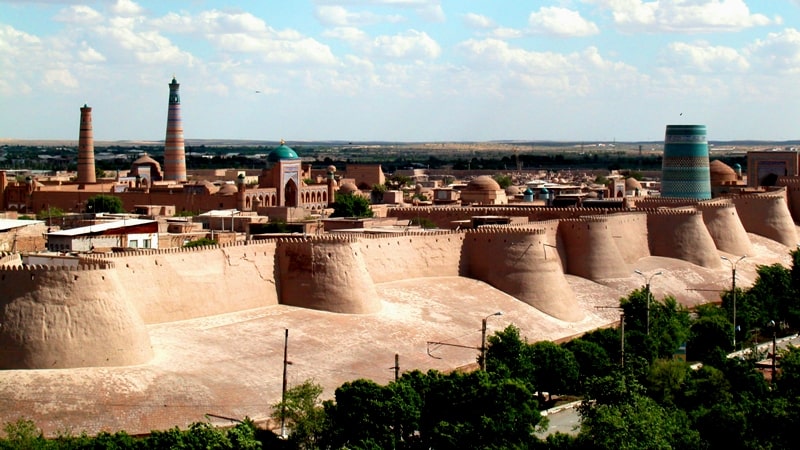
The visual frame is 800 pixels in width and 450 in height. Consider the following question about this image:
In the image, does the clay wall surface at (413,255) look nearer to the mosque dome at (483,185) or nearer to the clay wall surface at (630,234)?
the clay wall surface at (630,234)

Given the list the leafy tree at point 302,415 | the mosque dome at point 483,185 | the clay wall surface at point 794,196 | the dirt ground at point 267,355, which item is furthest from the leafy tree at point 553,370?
the mosque dome at point 483,185

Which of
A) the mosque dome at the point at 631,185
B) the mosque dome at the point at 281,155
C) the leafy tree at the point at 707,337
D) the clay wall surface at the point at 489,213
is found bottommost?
the leafy tree at the point at 707,337

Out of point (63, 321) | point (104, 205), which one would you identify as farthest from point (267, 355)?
point (104, 205)

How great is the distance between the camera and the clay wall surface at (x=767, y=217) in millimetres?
36938

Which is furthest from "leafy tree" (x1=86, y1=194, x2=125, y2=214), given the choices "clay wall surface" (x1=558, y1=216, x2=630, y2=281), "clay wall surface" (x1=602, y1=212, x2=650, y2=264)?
"clay wall surface" (x1=558, y1=216, x2=630, y2=281)

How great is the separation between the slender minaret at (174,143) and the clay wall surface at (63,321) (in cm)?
3914

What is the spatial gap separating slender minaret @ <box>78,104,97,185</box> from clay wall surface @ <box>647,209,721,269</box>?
2816cm

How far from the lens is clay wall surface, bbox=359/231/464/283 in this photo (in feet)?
81.5

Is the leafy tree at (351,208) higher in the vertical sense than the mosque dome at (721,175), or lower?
lower

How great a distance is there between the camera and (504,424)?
1703cm

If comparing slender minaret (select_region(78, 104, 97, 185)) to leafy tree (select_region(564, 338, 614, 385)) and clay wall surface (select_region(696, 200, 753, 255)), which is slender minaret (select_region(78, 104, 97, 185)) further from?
leafy tree (select_region(564, 338, 614, 385))

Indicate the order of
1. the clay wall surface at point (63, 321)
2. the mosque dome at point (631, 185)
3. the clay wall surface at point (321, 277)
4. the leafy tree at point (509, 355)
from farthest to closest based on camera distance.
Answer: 1. the mosque dome at point (631, 185)
2. the clay wall surface at point (321, 277)
3. the leafy tree at point (509, 355)
4. the clay wall surface at point (63, 321)

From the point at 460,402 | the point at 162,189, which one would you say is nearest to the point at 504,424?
the point at 460,402

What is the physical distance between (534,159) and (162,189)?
75992mm
